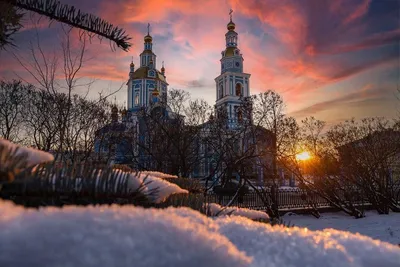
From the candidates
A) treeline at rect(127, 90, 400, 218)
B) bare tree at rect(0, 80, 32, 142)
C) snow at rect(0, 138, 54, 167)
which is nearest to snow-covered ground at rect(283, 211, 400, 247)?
treeline at rect(127, 90, 400, 218)

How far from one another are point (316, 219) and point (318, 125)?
11.8 meters

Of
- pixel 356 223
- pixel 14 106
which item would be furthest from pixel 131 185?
pixel 14 106

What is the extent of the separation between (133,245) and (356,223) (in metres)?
19.8

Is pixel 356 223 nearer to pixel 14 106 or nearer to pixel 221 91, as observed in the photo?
pixel 14 106

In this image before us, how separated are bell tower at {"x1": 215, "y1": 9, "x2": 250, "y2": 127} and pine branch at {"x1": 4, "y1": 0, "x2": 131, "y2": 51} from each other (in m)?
56.6

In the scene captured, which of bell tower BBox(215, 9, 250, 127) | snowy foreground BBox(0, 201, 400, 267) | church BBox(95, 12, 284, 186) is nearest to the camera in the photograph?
snowy foreground BBox(0, 201, 400, 267)

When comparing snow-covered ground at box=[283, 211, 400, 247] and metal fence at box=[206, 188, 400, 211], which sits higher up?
metal fence at box=[206, 188, 400, 211]

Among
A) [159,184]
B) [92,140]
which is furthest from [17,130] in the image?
[159,184]

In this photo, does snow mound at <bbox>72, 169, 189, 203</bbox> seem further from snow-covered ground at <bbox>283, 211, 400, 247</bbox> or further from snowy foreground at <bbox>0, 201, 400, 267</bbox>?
snow-covered ground at <bbox>283, 211, 400, 247</bbox>

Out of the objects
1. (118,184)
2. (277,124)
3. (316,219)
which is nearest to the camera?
(118,184)

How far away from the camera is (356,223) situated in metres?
17.5

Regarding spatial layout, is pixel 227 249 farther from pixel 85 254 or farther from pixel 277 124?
pixel 277 124

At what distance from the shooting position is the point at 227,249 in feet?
1.99

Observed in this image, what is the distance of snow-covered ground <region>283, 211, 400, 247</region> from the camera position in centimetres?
1454
